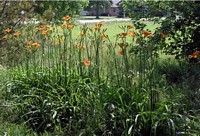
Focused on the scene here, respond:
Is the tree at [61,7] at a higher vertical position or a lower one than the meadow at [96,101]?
higher

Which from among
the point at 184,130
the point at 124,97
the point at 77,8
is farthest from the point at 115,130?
the point at 77,8

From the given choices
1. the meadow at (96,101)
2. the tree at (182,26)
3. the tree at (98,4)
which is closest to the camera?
the meadow at (96,101)

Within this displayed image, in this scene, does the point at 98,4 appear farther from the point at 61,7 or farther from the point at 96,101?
the point at 96,101

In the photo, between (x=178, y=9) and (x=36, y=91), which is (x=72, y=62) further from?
(x=178, y=9)

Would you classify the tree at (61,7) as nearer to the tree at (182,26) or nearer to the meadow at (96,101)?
the tree at (182,26)

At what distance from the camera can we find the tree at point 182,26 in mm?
6707

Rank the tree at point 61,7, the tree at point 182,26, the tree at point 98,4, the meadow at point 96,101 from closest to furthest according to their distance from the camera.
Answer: the meadow at point 96,101 → the tree at point 182,26 → the tree at point 61,7 → the tree at point 98,4

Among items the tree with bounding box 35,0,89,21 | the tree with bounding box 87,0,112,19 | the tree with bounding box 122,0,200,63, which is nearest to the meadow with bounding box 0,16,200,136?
the tree with bounding box 122,0,200,63

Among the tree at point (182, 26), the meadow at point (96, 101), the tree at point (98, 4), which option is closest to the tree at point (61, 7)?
the tree at point (182, 26)

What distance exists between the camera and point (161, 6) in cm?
713

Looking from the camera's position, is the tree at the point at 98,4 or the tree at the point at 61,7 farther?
the tree at the point at 98,4

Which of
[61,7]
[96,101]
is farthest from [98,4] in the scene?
Result: [96,101]

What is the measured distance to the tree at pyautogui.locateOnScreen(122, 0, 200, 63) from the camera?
22.0ft

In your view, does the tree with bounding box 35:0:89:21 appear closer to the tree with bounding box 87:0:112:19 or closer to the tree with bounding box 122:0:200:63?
the tree with bounding box 122:0:200:63
